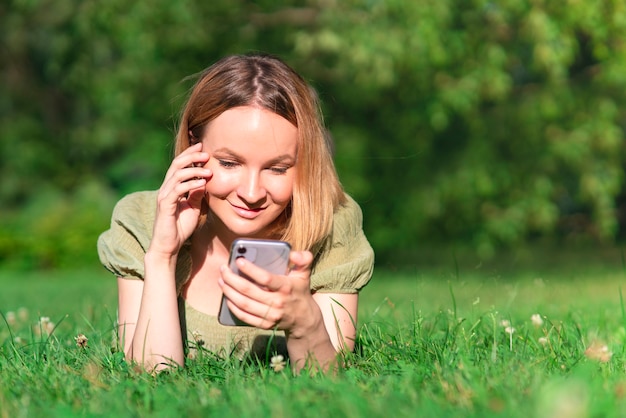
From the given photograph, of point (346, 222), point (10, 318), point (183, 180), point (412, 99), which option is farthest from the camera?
point (412, 99)

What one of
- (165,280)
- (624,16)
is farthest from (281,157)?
(624,16)

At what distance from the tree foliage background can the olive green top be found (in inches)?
261

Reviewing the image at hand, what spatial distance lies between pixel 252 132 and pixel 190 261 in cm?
71

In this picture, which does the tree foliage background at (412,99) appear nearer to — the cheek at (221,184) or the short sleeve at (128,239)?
the short sleeve at (128,239)

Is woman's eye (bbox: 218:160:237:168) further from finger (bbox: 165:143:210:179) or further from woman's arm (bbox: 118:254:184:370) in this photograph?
woman's arm (bbox: 118:254:184:370)

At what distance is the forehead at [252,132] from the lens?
312cm

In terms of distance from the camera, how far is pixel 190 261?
353 centimetres

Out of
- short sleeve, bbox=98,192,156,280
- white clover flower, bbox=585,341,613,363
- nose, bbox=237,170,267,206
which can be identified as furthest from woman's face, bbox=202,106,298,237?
white clover flower, bbox=585,341,613,363

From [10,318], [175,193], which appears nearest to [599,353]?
[175,193]

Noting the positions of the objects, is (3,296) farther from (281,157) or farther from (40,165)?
(40,165)

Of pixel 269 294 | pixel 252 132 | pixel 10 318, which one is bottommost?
pixel 10 318

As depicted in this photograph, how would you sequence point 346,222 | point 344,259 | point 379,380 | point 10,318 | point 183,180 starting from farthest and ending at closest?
1. point 10,318
2. point 346,222
3. point 344,259
4. point 183,180
5. point 379,380

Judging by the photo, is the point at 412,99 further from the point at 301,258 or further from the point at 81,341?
the point at 301,258

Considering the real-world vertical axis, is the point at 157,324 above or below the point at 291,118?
below
